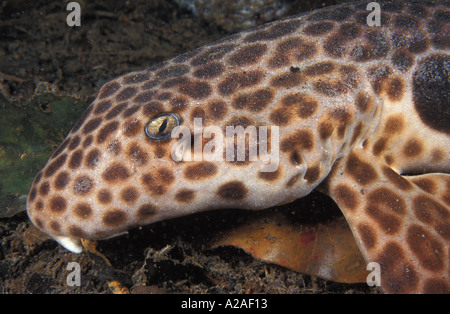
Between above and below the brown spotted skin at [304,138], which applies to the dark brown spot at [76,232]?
below

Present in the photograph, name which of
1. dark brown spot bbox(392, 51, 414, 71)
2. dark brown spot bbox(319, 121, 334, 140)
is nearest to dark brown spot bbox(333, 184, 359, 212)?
dark brown spot bbox(319, 121, 334, 140)

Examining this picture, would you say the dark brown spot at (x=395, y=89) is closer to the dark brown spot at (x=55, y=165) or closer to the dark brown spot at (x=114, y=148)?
the dark brown spot at (x=114, y=148)

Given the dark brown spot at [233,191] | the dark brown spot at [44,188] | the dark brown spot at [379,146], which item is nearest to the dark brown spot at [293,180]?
the dark brown spot at [233,191]


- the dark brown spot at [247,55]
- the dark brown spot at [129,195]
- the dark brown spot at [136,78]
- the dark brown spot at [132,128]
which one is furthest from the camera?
the dark brown spot at [136,78]

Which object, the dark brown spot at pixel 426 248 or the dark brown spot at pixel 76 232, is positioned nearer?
the dark brown spot at pixel 426 248

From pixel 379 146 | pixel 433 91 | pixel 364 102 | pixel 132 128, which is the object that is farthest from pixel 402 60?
pixel 132 128

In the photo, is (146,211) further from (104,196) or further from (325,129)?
(325,129)
